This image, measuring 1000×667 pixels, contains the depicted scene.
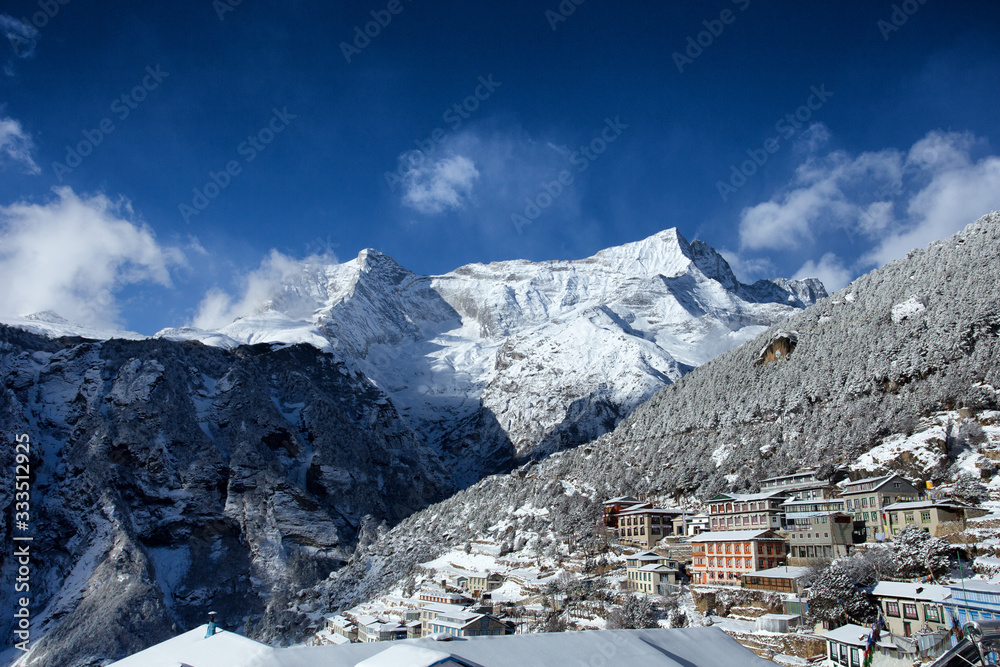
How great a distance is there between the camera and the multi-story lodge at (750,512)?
64.5 metres

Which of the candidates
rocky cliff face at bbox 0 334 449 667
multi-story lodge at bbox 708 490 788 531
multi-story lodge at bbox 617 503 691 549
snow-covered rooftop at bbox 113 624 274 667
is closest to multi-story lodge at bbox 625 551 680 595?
multi-story lodge at bbox 708 490 788 531

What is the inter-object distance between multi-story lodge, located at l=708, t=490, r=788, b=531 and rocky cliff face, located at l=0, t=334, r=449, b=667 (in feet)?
230

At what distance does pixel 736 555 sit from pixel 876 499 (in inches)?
493

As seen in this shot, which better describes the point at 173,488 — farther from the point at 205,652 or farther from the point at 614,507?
the point at 205,652

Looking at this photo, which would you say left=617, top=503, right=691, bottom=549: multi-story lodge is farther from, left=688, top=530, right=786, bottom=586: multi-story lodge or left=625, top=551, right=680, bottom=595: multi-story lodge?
left=688, top=530, right=786, bottom=586: multi-story lodge

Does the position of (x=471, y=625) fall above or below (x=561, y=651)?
below

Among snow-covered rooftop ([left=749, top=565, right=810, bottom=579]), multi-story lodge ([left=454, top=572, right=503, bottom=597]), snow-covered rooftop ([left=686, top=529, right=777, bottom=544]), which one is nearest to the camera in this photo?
snow-covered rooftop ([left=749, top=565, right=810, bottom=579])

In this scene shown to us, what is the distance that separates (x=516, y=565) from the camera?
82.6 metres

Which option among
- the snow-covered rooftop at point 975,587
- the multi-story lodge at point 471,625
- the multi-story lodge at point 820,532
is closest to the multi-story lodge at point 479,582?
the multi-story lodge at point 471,625

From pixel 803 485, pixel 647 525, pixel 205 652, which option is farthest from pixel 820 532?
pixel 205 652

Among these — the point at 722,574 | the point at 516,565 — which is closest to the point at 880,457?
the point at 722,574

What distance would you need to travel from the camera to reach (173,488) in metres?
149

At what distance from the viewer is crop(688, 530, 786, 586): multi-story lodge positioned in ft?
191

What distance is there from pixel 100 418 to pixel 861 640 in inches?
6076
